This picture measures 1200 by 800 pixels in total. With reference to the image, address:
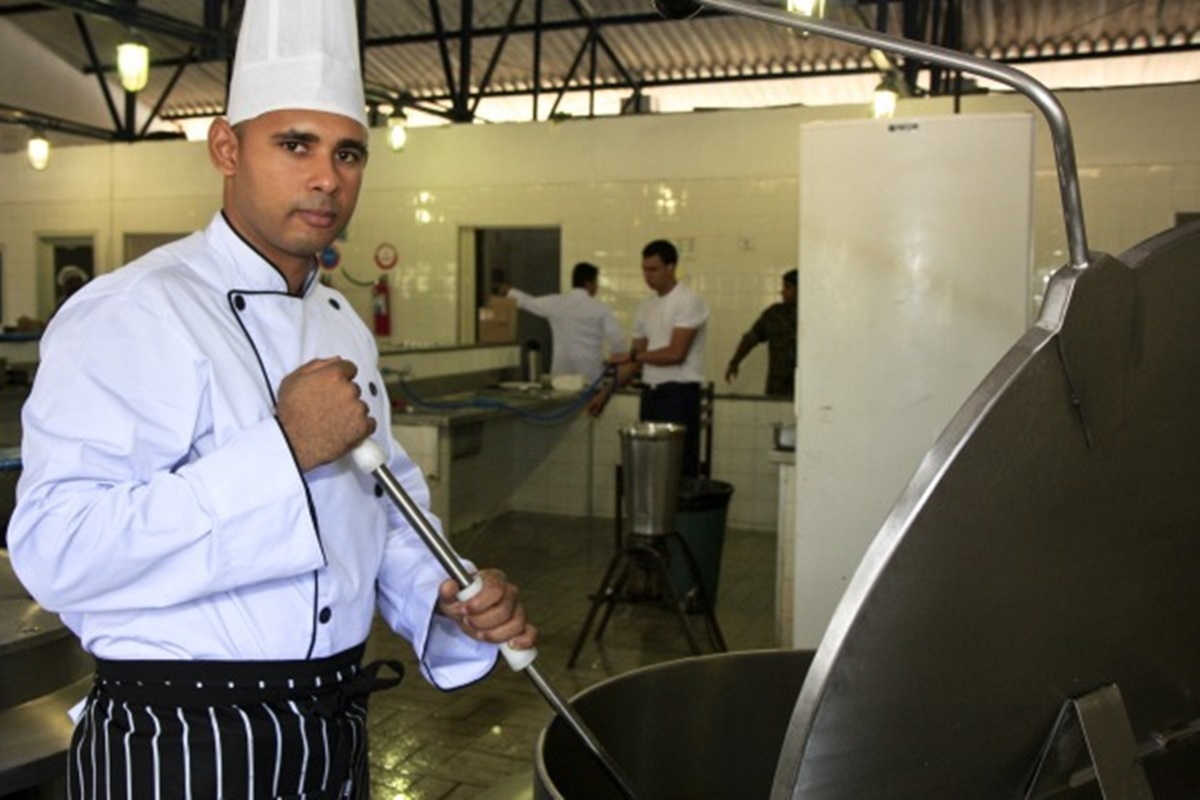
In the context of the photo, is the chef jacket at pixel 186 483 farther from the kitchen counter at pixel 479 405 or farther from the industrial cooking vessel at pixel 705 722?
the kitchen counter at pixel 479 405

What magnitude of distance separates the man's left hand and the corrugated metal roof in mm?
7814

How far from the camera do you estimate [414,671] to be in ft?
14.5

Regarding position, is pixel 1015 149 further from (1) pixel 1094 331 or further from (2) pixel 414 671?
(2) pixel 414 671

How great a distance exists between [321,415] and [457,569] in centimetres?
25

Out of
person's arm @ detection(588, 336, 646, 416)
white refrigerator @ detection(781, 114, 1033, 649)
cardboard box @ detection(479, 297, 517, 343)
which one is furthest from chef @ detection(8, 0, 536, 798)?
cardboard box @ detection(479, 297, 517, 343)

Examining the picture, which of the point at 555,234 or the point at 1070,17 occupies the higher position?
the point at 1070,17

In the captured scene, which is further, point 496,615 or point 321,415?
point 496,615

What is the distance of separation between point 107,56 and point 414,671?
10.2m

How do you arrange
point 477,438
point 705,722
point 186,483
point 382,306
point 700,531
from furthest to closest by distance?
point 382,306 < point 477,438 < point 700,531 < point 705,722 < point 186,483

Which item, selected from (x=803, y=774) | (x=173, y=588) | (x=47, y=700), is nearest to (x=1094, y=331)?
(x=803, y=774)

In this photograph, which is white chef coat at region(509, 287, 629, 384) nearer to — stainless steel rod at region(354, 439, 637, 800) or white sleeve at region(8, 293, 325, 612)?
stainless steel rod at region(354, 439, 637, 800)

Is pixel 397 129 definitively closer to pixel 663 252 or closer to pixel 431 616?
pixel 663 252

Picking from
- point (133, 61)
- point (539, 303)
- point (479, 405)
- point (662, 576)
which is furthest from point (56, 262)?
point (662, 576)

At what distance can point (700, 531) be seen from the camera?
4.86 metres
